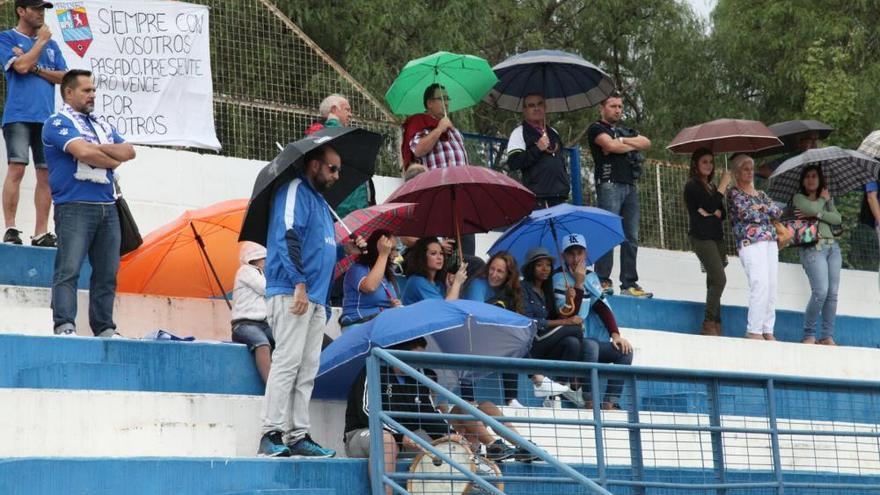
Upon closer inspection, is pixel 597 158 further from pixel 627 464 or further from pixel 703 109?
pixel 703 109

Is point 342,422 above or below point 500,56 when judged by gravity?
below

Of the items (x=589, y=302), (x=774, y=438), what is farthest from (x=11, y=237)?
(x=774, y=438)

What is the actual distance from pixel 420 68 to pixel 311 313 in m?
5.12

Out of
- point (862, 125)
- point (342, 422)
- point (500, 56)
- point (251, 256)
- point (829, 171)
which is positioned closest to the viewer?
point (342, 422)

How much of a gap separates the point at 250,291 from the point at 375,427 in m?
2.20

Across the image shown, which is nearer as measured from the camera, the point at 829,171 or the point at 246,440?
the point at 246,440

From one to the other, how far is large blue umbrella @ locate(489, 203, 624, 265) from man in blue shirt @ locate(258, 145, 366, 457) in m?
3.20

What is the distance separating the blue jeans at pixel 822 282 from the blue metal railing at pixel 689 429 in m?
2.91

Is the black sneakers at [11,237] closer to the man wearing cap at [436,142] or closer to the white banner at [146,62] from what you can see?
the white banner at [146,62]

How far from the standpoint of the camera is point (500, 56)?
23.8 m

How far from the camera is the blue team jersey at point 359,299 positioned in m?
11.2

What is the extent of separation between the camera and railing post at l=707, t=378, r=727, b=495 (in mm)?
10359

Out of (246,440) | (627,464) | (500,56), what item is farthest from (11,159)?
(500,56)

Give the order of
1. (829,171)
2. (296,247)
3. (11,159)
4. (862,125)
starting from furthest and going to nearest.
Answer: (862,125) → (829,171) → (11,159) → (296,247)
